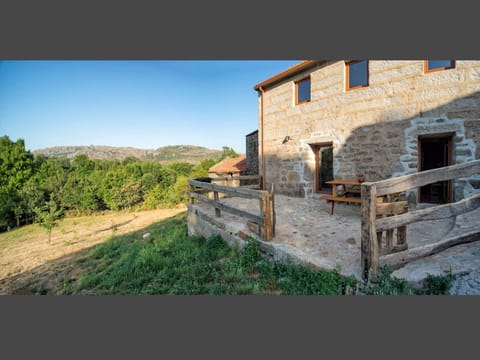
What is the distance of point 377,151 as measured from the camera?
15.2ft

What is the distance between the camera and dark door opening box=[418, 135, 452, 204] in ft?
13.2

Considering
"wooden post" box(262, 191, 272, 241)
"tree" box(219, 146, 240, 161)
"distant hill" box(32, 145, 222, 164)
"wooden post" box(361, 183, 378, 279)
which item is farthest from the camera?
"distant hill" box(32, 145, 222, 164)

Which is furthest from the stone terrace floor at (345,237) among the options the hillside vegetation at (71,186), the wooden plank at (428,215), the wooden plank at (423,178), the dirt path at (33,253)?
the hillside vegetation at (71,186)

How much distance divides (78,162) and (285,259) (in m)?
27.2

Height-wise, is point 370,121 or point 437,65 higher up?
point 437,65

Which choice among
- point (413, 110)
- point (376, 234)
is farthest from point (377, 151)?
point (376, 234)

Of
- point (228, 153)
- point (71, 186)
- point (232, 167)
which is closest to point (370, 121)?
point (232, 167)

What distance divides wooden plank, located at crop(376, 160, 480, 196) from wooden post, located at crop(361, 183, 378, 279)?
0.08 metres

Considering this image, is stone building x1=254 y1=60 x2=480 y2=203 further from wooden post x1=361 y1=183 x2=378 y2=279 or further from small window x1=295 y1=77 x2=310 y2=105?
wooden post x1=361 y1=183 x2=378 y2=279

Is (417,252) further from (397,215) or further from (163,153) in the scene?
(163,153)

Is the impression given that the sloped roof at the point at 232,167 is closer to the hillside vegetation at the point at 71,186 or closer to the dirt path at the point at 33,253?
the hillside vegetation at the point at 71,186

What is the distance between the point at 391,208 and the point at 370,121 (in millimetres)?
3557

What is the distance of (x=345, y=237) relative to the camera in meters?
3.04

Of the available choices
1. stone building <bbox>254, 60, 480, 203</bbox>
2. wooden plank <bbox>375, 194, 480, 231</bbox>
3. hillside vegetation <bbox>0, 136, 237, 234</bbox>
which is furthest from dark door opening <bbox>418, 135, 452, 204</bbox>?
hillside vegetation <bbox>0, 136, 237, 234</bbox>
